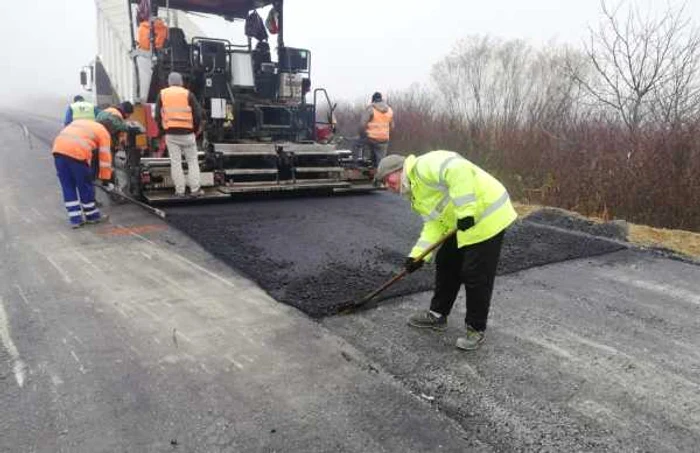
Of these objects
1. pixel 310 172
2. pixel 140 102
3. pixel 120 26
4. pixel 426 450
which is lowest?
pixel 426 450

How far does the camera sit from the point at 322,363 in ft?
10.3

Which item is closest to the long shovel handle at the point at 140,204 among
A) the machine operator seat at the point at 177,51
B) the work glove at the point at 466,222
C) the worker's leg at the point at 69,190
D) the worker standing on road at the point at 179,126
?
the worker standing on road at the point at 179,126

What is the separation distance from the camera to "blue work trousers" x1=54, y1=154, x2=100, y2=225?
6.13 meters

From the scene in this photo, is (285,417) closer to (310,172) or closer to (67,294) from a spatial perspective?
(67,294)

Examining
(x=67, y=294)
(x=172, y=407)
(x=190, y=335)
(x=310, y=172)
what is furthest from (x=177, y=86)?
(x=172, y=407)

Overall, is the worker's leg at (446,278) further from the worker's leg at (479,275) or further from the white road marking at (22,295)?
the white road marking at (22,295)

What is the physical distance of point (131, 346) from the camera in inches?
129

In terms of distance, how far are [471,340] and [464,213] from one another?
0.82 meters

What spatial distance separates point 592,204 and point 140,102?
657 centimetres

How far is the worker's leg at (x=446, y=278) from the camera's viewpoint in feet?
11.9

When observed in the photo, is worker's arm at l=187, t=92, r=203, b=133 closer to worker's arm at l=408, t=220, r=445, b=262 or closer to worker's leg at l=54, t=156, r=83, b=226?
worker's leg at l=54, t=156, r=83, b=226

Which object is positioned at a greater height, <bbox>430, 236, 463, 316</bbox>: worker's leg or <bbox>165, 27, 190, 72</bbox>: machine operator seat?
<bbox>165, 27, 190, 72</bbox>: machine operator seat

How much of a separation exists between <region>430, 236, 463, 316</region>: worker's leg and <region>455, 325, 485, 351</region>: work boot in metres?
0.32

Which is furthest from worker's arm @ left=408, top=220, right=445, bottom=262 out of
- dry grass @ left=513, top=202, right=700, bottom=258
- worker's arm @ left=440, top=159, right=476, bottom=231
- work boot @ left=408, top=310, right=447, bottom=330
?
dry grass @ left=513, top=202, right=700, bottom=258
